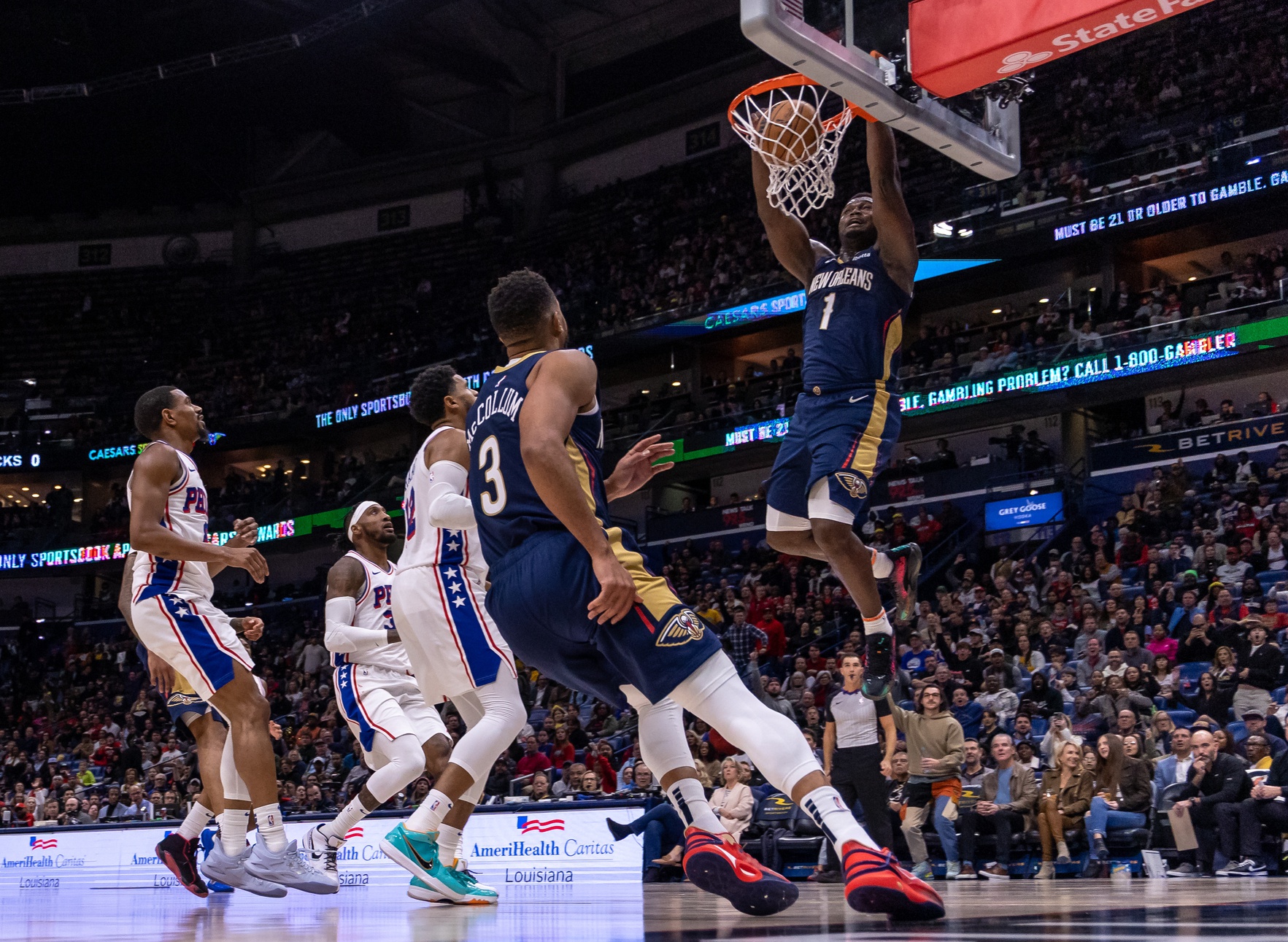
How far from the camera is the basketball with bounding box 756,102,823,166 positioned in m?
6.58

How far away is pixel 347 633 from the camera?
7.42 metres

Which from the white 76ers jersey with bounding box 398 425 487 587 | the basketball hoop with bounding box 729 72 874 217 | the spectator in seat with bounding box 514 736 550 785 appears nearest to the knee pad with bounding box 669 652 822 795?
the white 76ers jersey with bounding box 398 425 487 587

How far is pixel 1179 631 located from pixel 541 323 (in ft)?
39.8

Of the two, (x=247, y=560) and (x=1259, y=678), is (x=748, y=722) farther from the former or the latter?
(x=1259, y=678)

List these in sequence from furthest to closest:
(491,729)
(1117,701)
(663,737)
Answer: (1117,701), (491,729), (663,737)

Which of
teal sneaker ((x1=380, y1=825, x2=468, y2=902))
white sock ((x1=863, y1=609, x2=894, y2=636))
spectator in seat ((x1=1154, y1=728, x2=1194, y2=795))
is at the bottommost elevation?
teal sneaker ((x1=380, y1=825, x2=468, y2=902))

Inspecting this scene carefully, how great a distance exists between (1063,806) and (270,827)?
273 inches

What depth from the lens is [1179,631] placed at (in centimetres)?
1450

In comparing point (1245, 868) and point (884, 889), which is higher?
point (884, 889)

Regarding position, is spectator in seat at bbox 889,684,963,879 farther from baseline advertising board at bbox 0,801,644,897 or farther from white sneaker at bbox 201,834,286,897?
white sneaker at bbox 201,834,286,897

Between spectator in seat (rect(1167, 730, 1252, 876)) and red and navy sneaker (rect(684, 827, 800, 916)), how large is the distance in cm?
705

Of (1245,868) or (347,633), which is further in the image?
(1245,868)

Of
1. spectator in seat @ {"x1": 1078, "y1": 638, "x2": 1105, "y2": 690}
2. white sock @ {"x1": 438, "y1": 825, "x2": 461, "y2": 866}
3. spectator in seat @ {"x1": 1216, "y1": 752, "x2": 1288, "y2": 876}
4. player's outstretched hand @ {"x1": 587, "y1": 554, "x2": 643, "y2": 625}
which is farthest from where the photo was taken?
spectator in seat @ {"x1": 1078, "y1": 638, "x2": 1105, "y2": 690}

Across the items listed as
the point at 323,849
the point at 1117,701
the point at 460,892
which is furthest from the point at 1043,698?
the point at 460,892
